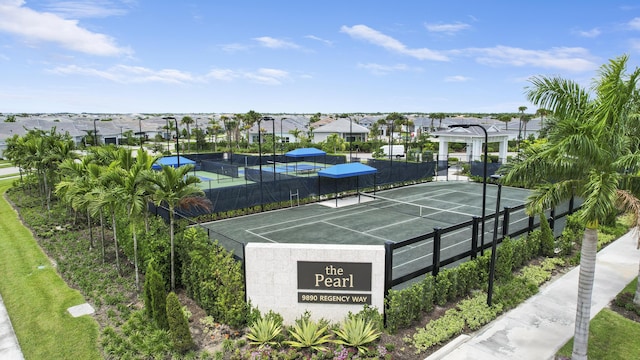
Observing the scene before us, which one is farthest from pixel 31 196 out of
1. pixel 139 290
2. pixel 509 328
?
pixel 509 328

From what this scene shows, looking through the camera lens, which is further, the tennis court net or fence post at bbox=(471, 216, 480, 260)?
the tennis court net

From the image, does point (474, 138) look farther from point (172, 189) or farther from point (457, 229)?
point (172, 189)

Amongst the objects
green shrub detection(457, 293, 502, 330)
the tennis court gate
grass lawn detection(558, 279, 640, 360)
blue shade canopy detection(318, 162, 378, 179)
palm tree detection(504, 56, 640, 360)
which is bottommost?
grass lawn detection(558, 279, 640, 360)

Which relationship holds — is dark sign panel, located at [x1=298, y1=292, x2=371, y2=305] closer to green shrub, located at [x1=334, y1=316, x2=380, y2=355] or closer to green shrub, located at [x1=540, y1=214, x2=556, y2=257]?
green shrub, located at [x1=334, y1=316, x2=380, y2=355]

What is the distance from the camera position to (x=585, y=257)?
33.7 feet

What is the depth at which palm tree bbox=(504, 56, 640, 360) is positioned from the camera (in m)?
9.27

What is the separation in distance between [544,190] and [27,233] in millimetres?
25072

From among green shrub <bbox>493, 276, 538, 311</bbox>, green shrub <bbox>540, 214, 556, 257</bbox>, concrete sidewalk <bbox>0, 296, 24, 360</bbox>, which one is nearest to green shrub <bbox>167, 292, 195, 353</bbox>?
concrete sidewalk <bbox>0, 296, 24, 360</bbox>

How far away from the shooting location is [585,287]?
408 inches

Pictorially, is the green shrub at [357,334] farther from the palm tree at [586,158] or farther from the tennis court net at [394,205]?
the tennis court net at [394,205]

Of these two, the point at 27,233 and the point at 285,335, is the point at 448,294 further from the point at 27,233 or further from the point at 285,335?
the point at 27,233

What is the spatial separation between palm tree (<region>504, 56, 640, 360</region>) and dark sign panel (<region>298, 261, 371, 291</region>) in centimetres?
487

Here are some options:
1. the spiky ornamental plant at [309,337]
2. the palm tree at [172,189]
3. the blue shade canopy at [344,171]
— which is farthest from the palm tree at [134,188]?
the blue shade canopy at [344,171]

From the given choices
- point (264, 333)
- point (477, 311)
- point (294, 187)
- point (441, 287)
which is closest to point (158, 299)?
point (264, 333)
